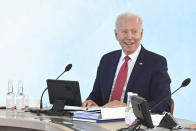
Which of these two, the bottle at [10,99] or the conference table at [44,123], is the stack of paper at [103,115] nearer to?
the conference table at [44,123]

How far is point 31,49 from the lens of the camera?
7.12 metres

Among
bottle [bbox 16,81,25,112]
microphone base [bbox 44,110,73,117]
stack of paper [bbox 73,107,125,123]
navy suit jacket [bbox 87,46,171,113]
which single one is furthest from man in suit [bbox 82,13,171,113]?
stack of paper [bbox 73,107,125,123]

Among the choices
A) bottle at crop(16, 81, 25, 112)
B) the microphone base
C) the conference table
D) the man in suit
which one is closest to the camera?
the conference table

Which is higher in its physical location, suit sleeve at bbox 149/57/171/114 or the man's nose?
the man's nose

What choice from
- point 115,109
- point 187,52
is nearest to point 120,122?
point 115,109

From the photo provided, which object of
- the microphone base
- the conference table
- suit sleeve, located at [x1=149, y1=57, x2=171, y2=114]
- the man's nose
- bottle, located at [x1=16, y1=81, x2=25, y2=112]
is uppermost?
the man's nose

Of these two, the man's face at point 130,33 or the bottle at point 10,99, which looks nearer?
the bottle at point 10,99

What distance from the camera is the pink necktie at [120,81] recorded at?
403 cm

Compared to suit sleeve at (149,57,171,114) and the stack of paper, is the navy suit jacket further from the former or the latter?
the stack of paper

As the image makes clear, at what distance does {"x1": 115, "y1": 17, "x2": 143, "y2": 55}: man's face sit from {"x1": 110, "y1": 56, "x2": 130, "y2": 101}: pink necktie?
0.11 meters

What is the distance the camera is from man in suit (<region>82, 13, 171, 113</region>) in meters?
3.90

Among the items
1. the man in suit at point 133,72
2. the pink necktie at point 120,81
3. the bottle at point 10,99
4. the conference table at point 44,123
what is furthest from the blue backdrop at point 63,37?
the conference table at point 44,123

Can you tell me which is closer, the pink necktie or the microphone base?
the microphone base

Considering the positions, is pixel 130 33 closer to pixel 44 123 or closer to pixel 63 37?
pixel 44 123
